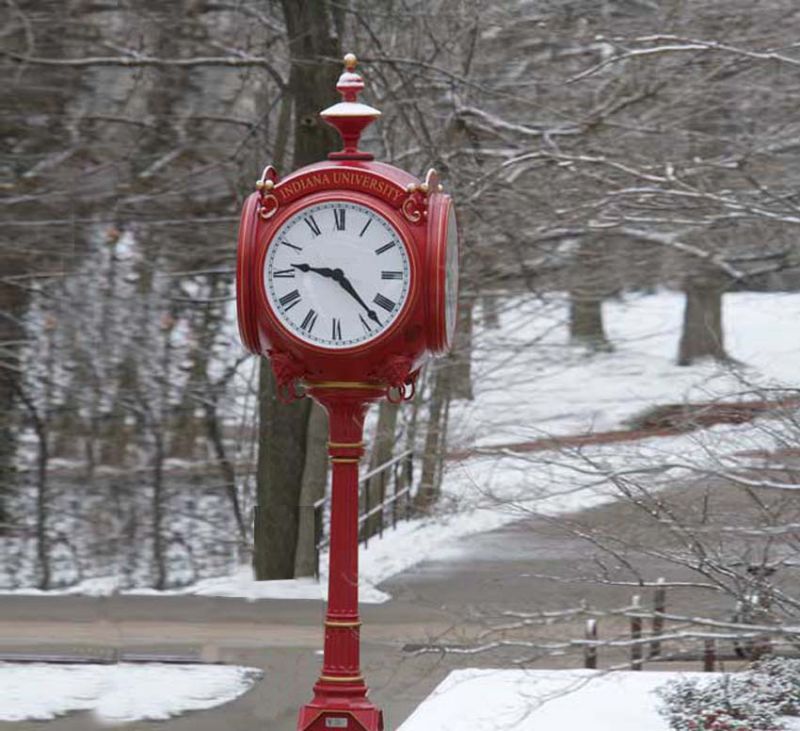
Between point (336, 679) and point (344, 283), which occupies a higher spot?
point (344, 283)

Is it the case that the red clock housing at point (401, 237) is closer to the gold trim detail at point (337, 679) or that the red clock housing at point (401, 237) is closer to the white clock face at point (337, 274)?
the white clock face at point (337, 274)

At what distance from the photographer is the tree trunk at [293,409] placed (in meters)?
10.5

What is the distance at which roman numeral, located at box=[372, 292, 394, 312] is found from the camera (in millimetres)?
5270

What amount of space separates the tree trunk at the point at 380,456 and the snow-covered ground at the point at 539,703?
17.7 ft

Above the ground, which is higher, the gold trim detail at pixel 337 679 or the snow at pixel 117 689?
the gold trim detail at pixel 337 679

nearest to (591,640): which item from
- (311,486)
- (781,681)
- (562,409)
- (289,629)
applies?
(781,681)

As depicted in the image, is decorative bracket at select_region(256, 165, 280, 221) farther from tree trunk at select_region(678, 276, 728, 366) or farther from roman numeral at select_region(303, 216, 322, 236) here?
tree trunk at select_region(678, 276, 728, 366)

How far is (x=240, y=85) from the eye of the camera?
1172 centimetres

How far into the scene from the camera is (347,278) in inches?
208

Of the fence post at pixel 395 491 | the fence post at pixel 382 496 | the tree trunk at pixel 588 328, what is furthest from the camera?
the tree trunk at pixel 588 328

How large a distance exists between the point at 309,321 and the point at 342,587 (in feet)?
3.22

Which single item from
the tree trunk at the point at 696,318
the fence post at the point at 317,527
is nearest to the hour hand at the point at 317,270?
the fence post at the point at 317,527

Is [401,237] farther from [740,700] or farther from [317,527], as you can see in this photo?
[317,527]

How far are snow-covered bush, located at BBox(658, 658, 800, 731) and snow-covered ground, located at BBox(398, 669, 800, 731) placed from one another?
4.0 inches
